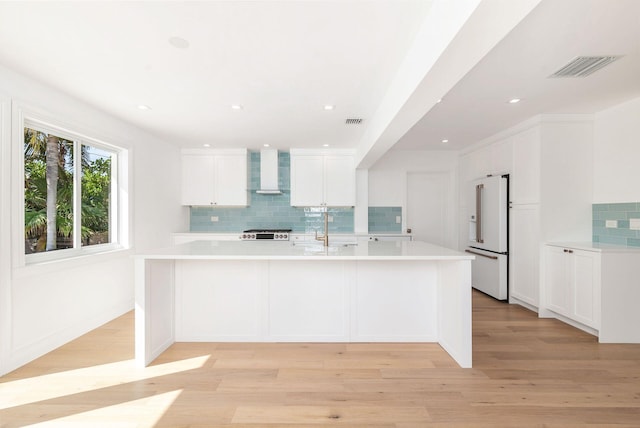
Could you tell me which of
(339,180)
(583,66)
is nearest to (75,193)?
(339,180)

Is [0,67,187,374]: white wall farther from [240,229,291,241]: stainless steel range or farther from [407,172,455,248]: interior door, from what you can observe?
[407,172,455,248]: interior door

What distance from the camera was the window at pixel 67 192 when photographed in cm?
267

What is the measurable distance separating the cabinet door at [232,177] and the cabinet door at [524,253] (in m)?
4.05

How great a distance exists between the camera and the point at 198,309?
284 cm

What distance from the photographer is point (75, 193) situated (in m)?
3.14

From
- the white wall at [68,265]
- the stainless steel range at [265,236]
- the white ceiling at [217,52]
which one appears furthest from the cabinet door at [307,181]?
the white wall at [68,265]

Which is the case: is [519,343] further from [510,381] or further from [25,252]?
[25,252]

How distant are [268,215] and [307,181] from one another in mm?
974

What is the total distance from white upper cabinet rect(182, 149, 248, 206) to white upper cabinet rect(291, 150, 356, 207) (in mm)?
900

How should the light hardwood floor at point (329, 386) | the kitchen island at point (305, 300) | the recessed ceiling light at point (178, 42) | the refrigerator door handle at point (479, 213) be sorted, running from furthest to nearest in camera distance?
1. the refrigerator door handle at point (479, 213)
2. the kitchen island at point (305, 300)
3. the recessed ceiling light at point (178, 42)
4. the light hardwood floor at point (329, 386)

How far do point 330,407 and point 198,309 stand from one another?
157 cm

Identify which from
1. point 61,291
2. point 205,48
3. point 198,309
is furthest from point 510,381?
point 61,291

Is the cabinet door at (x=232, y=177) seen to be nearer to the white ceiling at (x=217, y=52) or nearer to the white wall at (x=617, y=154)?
the white ceiling at (x=217, y=52)

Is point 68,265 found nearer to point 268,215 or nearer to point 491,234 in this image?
point 268,215
